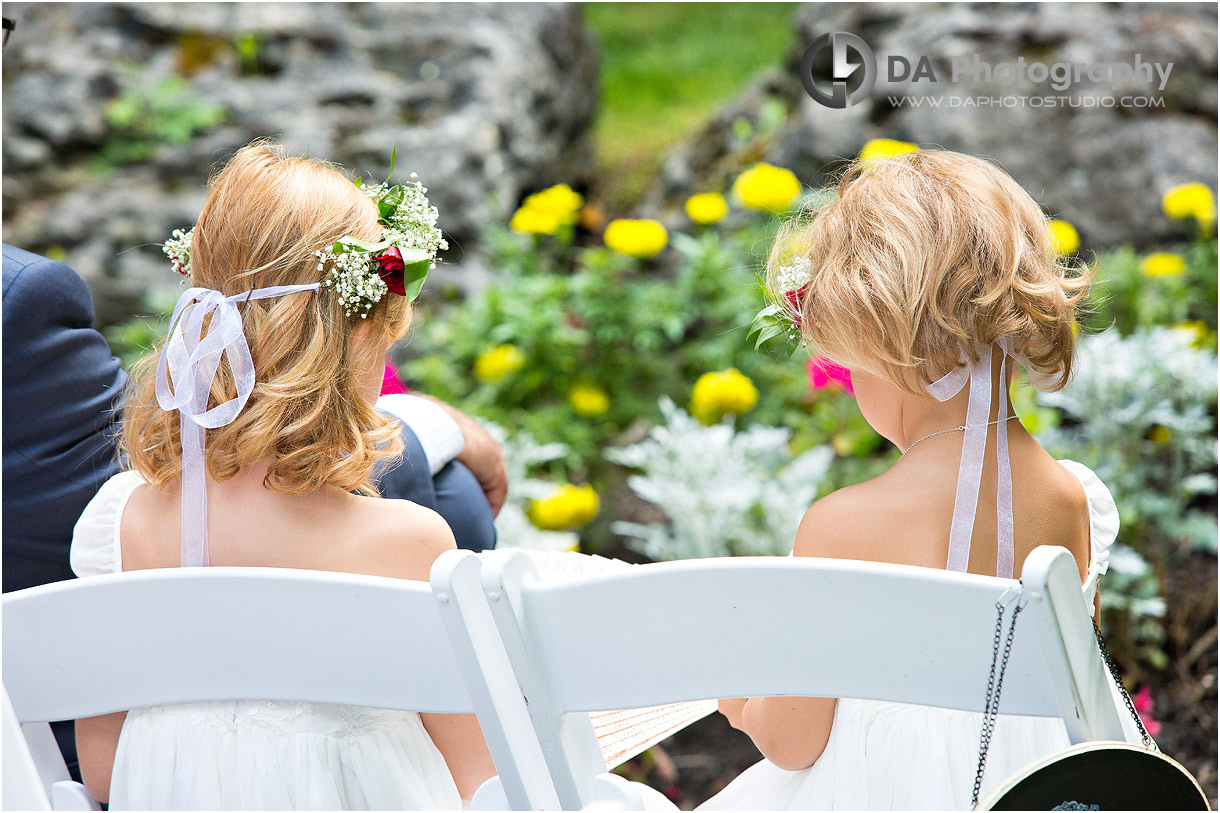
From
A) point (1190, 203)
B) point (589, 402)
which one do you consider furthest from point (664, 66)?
point (1190, 203)

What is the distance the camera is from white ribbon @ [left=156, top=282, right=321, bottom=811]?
1334mm

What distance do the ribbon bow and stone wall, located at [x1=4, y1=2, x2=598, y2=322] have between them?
2.59 m

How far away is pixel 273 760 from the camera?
1.33 meters

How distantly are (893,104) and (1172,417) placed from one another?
1.79 meters

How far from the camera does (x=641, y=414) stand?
3.32 metres

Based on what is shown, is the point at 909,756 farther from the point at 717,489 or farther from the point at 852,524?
the point at 717,489

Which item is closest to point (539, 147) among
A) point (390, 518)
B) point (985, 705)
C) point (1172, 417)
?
point (1172, 417)

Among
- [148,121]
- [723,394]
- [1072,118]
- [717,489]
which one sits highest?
[148,121]

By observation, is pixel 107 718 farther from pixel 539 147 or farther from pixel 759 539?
pixel 539 147

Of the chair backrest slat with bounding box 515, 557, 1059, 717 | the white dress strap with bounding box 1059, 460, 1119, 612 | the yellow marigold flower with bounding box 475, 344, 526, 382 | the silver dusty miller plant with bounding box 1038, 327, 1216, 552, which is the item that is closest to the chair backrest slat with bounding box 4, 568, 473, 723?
the chair backrest slat with bounding box 515, 557, 1059, 717

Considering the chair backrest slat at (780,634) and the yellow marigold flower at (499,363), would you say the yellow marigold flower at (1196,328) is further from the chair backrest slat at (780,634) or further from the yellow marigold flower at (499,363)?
the chair backrest slat at (780,634)

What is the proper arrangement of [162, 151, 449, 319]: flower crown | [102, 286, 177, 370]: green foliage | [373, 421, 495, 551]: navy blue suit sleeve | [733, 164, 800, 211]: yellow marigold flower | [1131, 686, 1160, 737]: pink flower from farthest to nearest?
[102, 286, 177, 370]: green foliage, [733, 164, 800, 211]: yellow marigold flower, [1131, 686, 1160, 737]: pink flower, [373, 421, 495, 551]: navy blue suit sleeve, [162, 151, 449, 319]: flower crown

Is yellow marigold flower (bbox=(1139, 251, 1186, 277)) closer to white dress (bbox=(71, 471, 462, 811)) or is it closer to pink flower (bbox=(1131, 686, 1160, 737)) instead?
pink flower (bbox=(1131, 686, 1160, 737))

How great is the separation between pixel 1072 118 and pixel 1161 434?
1.46 meters
